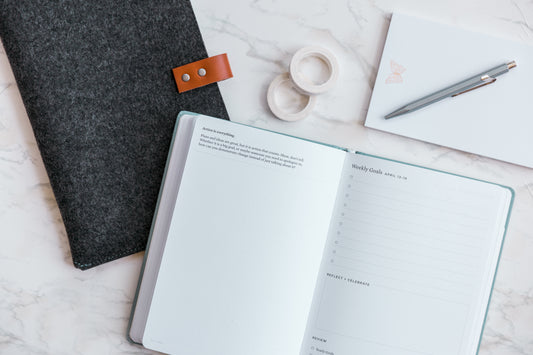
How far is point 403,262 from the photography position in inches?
21.8

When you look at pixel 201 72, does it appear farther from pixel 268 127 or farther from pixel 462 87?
pixel 462 87

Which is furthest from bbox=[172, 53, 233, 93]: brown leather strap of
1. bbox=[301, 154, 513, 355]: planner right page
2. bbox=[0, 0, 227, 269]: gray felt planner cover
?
bbox=[301, 154, 513, 355]: planner right page

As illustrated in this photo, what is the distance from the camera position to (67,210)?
56 centimetres

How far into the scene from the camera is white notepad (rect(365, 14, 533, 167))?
0.58 metres

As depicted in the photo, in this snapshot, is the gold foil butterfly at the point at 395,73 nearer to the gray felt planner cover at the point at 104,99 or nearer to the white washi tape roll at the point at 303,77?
the white washi tape roll at the point at 303,77

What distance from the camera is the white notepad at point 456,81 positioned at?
58 centimetres

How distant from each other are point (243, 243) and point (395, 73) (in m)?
0.31

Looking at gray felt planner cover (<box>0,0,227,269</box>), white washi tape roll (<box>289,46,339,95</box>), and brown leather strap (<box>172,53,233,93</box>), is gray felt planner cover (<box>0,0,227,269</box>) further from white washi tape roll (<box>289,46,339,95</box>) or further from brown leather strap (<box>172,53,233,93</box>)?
white washi tape roll (<box>289,46,339,95</box>)

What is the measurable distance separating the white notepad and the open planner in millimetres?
71

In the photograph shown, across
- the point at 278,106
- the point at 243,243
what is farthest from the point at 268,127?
the point at 243,243

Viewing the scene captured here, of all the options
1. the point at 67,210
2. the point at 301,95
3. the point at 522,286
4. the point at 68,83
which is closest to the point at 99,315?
the point at 67,210

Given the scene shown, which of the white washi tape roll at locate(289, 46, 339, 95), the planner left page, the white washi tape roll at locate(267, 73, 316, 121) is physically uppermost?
the white washi tape roll at locate(289, 46, 339, 95)

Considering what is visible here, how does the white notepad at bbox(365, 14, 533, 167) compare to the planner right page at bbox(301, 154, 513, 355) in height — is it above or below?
above

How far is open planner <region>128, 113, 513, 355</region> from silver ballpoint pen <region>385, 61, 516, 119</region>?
0.09 meters
